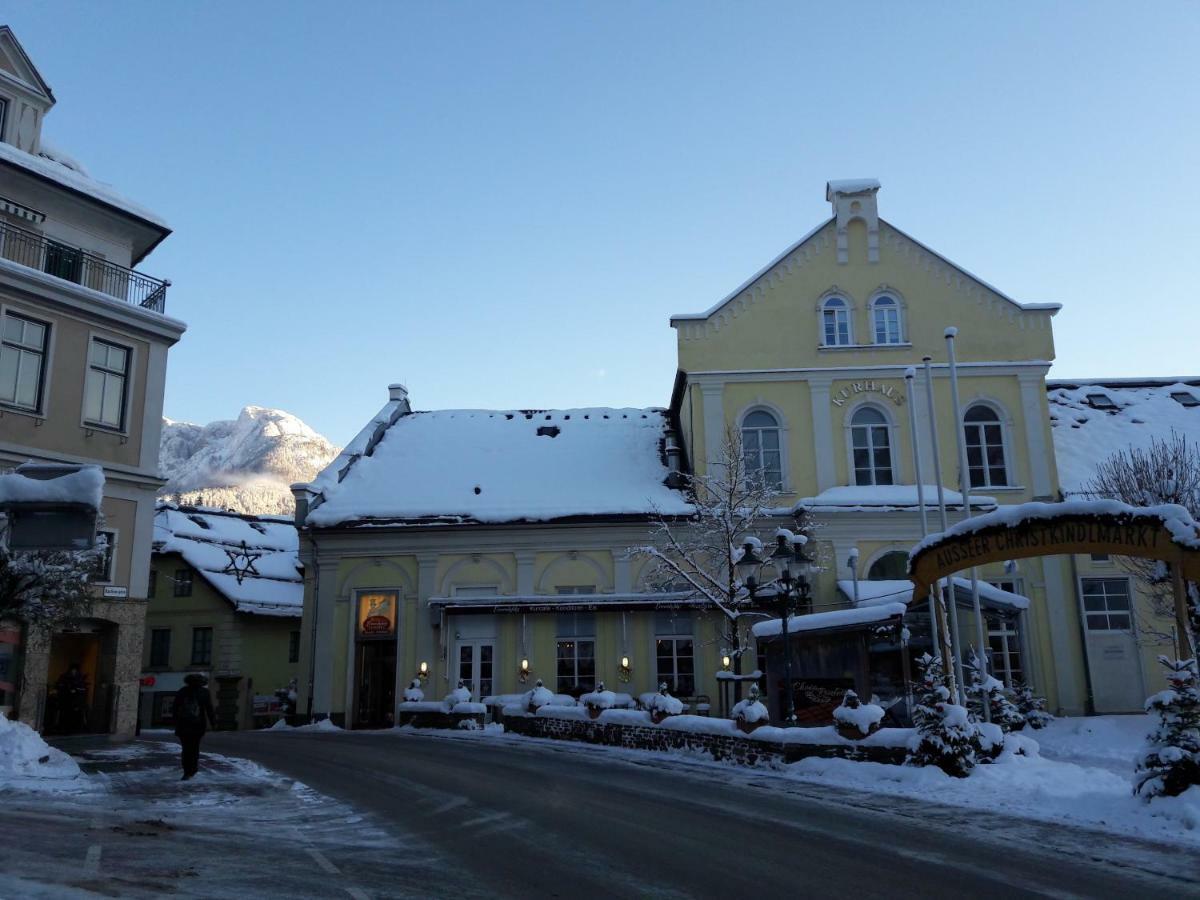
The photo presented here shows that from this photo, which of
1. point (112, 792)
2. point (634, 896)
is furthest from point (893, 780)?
point (112, 792)

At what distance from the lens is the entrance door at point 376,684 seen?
30828mm

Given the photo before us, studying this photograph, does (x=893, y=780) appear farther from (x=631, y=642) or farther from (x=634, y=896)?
(x=631, y=642)

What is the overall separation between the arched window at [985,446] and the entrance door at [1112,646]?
13.4ft

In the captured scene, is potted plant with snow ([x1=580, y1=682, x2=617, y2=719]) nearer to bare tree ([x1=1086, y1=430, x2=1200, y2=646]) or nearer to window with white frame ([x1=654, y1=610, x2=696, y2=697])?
window with white frame ([x1=654, y1=610, x2=696, y2=697])

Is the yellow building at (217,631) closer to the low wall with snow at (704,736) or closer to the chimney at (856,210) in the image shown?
the low wall with snow at (704,736)

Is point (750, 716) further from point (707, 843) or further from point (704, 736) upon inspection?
point (707, 843)

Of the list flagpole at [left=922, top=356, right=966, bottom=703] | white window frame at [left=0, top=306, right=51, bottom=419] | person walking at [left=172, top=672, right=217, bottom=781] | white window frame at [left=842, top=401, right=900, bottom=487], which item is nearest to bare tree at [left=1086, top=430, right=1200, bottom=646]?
flagpole at [left=922, top=356, right=966, bottom=703]

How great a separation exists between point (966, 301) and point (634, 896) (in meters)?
28.5

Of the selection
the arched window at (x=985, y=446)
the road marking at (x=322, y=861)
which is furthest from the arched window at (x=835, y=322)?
the road marking at (x=322, y=861)

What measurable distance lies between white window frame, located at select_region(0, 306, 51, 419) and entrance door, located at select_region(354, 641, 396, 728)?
40.8ft

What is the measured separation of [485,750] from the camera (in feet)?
66.5

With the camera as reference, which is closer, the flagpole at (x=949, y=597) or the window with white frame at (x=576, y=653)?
the flagpole at (x=949, y=597)

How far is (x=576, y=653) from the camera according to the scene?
30.7 metres

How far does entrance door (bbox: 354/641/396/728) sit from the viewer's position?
30.8 m
